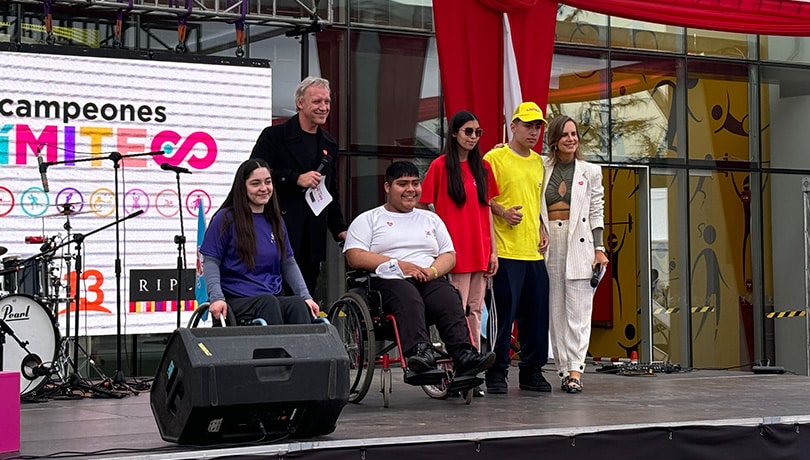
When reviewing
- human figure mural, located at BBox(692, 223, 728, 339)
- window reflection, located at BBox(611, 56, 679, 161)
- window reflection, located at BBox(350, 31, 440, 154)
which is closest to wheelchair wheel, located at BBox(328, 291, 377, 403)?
window reflection, located at BBox(350, 31, 440, 154)

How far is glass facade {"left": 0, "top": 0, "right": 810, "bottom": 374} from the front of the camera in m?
9.94

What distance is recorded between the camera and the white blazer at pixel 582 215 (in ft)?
20.9

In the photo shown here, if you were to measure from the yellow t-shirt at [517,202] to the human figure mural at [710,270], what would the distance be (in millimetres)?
5314

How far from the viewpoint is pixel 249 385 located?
163 inches

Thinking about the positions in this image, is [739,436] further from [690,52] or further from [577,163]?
[690,52]

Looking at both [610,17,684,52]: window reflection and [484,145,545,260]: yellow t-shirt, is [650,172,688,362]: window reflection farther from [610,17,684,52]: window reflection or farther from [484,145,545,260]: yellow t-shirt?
[484,145,545,260]: yellow t-shirt

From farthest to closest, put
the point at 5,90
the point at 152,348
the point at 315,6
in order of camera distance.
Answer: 1. the point at 315,6
2. the point at 152,348
3. the point at 5,90

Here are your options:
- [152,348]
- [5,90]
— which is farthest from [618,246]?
[5,90]

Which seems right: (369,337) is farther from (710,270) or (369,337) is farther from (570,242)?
(710,270)


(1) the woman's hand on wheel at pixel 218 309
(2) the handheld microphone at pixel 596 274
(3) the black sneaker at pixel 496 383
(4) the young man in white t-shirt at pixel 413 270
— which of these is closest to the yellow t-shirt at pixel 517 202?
(2) the handheld microphone at pixel 596 274

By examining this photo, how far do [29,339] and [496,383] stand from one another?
2.60 m

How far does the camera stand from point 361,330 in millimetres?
5461

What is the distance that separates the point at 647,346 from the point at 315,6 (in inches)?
173

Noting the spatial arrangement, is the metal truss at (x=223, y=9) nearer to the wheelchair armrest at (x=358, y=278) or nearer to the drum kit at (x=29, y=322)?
the drum kit at (x=29, y=322)
